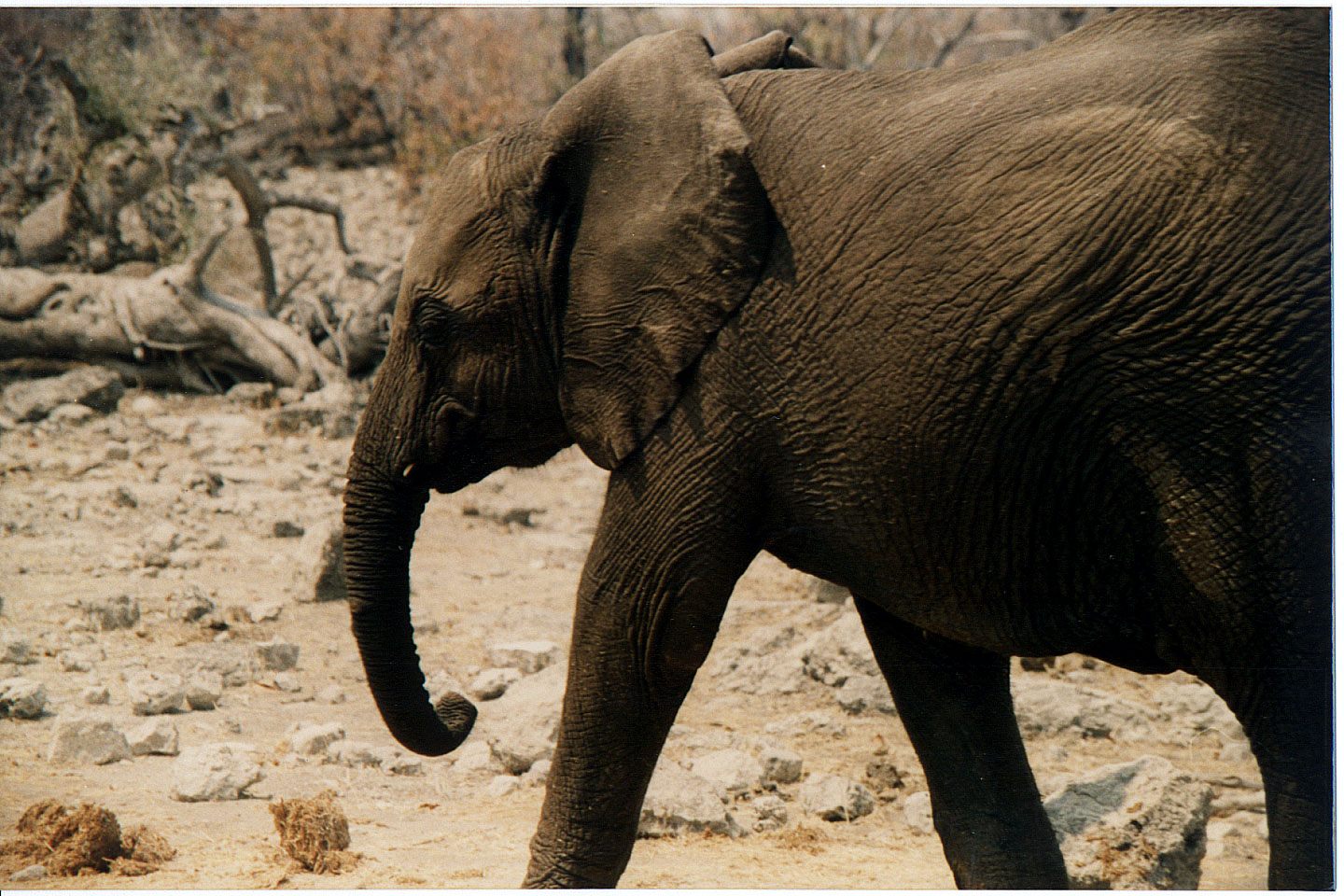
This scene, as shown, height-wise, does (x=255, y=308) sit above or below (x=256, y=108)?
below

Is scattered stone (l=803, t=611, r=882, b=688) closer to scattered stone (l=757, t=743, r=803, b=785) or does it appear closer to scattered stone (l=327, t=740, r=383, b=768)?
scattered stone (l=757, t=743, r=803, b=785)

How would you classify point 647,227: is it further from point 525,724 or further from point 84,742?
point 84,742

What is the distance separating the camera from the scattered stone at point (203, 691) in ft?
14.7

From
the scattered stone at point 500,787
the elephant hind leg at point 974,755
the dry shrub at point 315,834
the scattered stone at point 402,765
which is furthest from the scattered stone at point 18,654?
the elephant hind leg at point 974,755

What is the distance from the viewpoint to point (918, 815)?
403 centimetres

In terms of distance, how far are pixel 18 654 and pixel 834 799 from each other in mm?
2950

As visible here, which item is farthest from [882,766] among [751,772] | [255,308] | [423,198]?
[255,308]

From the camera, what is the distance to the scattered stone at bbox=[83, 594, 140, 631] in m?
5.13

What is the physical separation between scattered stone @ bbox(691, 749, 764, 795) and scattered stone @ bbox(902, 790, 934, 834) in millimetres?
461

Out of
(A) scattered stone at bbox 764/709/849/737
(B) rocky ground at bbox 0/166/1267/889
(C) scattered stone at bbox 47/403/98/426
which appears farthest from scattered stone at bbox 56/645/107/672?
(C) scattered stone at bbox 47/403/98/426

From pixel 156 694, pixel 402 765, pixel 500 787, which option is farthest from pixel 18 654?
pixel 500 787

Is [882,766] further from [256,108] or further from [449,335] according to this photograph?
[256,108]

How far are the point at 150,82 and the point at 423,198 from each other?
1932 millimetres

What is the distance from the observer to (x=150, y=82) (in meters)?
8.82
